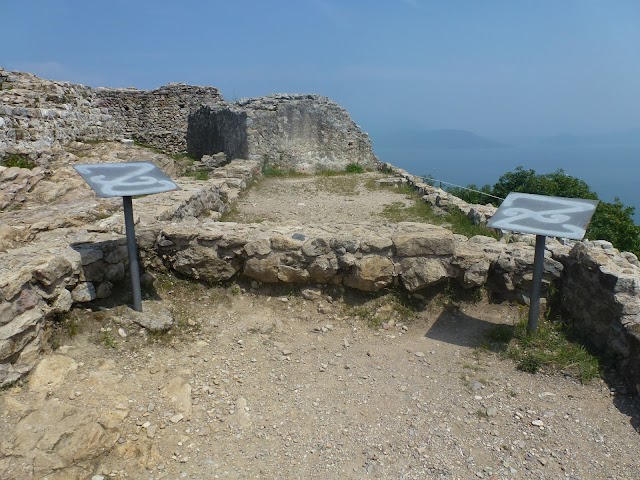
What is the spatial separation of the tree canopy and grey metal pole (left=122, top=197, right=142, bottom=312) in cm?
1014

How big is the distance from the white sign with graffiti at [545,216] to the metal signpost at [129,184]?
3185 mm

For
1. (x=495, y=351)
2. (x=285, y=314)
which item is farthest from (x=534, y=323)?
(x=285, y=314)

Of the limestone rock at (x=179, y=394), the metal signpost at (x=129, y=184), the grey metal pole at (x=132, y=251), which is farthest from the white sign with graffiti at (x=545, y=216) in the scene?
the grey metal pole at (x=132, y=251)

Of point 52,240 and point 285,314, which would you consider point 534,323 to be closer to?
point 285,314

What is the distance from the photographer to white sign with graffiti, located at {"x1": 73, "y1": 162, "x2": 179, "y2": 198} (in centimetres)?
436

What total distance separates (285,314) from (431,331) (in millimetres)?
1577

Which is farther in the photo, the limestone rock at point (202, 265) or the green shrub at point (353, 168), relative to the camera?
the green shrub at point (353, 168)

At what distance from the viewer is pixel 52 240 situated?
5.02 m

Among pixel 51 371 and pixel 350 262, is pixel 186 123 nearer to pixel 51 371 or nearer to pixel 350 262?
pixel 350 262

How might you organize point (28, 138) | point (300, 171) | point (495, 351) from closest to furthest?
1. point (495, 351)
2. point (28, 138)
3. point (300, 171)

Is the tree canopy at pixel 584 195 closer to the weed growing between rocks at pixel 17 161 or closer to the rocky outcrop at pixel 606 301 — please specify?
the rocky outcrop at pixel 606 301

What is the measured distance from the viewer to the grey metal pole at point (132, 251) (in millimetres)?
4500

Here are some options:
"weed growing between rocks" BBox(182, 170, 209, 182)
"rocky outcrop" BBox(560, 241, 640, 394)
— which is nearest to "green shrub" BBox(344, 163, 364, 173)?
"weed growing between rocks" BBox(182, 170, 209, 182)

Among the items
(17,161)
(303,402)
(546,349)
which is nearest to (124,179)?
(303,402)
